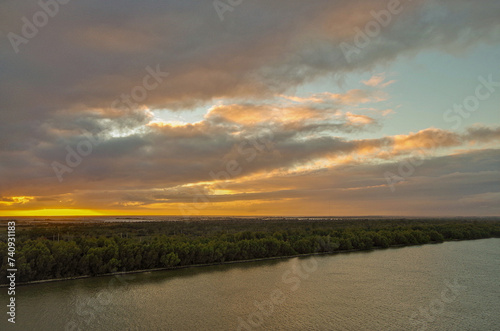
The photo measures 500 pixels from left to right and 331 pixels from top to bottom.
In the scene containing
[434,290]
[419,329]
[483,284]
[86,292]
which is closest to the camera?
[419,329]

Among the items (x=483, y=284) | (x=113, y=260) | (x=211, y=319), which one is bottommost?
(x=483, y=284)

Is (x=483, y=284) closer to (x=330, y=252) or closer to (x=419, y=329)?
(x=419, y=329)

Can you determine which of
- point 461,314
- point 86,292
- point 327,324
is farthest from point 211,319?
point 461,314

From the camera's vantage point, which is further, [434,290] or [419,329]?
[434,290]

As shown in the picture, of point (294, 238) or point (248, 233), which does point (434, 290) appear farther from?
point (248, 233)

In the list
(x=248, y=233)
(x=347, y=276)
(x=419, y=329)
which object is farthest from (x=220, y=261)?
(x=419, y=329)

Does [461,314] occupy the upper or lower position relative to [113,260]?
lower

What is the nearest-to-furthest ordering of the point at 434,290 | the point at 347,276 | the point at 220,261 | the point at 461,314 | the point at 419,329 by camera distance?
the point at 419,329
the point at 461,314
the point at 434,290
the point at 347,276
the point at 220,261
